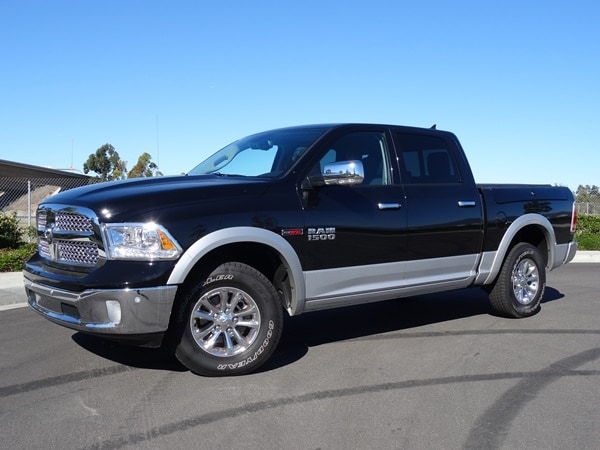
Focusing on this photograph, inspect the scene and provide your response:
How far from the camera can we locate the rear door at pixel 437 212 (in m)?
5.83

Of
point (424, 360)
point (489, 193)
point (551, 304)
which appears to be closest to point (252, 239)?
point (424, 360)

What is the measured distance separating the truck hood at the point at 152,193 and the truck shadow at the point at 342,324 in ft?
4.69

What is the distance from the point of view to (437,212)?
600cm

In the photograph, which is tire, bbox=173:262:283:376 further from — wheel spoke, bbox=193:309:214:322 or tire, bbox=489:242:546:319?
tire, bbox=489:242:546:319

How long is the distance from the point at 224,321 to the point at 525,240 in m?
4.53

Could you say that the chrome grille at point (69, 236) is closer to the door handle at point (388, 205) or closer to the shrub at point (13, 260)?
the door handle at point (388, 205)

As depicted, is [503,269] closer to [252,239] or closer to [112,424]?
[252,239]

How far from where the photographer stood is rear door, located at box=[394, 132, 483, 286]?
583 cm

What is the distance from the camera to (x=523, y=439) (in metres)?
3.65

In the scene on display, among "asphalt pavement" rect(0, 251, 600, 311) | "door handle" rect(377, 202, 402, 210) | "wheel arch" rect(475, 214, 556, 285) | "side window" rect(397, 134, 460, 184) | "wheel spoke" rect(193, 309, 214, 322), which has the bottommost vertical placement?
"asphalt pavement" rect(0, 251, 600, 311)

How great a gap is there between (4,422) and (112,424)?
694 mm

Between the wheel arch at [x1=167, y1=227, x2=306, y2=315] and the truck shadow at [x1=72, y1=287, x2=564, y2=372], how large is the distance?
729mm

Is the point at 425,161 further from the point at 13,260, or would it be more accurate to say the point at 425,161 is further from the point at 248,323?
the point at 13,260

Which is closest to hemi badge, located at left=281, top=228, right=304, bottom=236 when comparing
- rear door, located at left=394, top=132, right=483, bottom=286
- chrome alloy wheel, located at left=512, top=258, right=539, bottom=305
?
rear door, located at left=394, top=132, right=483, bottom=286
